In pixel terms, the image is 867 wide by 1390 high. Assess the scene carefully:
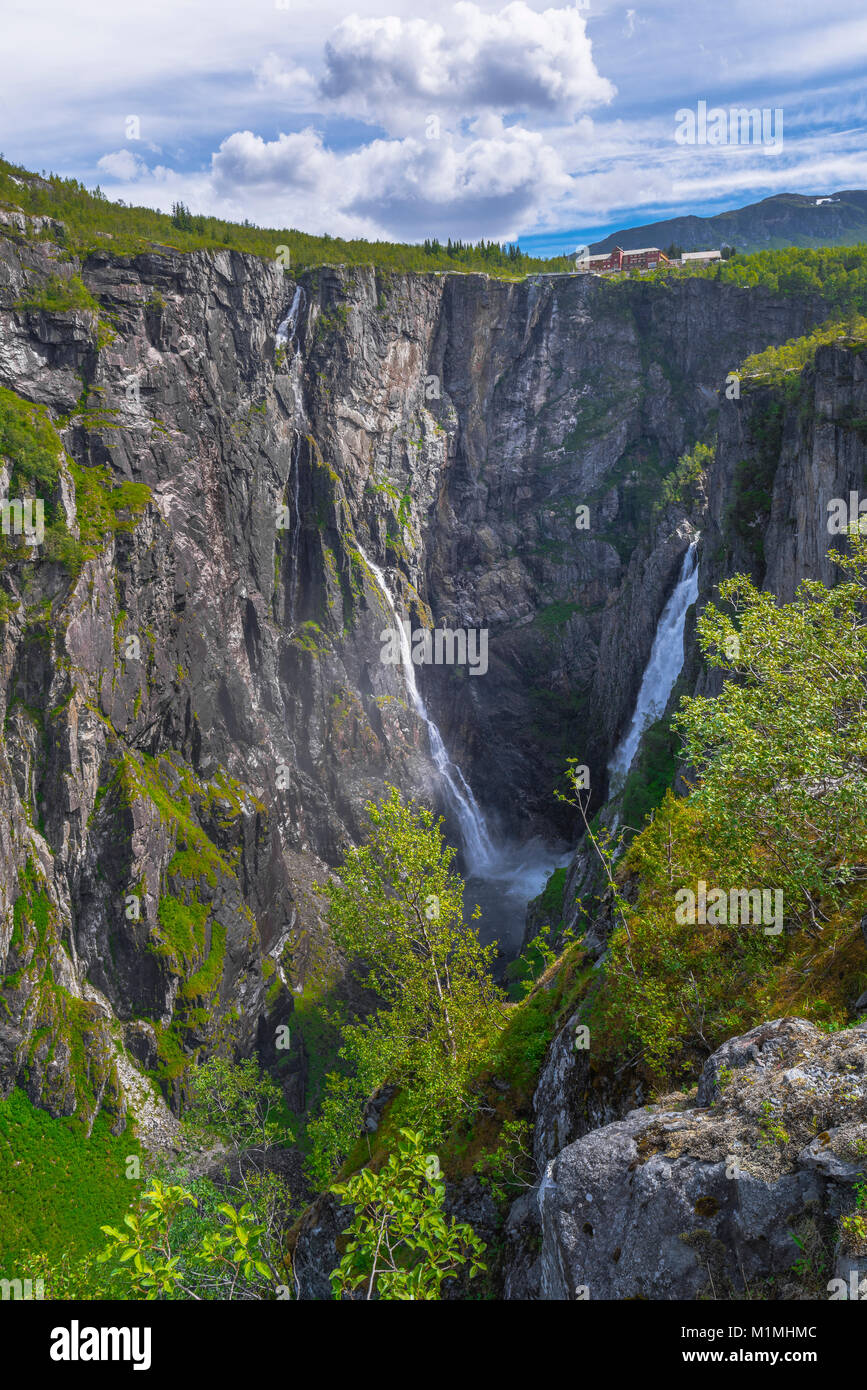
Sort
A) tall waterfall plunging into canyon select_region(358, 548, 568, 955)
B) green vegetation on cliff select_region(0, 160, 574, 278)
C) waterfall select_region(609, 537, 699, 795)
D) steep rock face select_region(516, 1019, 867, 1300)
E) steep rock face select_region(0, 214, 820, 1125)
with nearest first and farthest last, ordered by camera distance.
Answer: steep rock face select_region(516, 1019, 867, 1300) → steep rock face select_region(0, 214, 820, 1125) → waterfall select_region(609, 537, 699, 795) → green vegetation on cliff select_region(0, 160, 574, 278) → tall waterfall plunging into canyon select_region(358, 548, 568, 955)

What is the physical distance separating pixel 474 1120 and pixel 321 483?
63.5m

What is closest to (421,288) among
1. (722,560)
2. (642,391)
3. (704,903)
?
(642,391)

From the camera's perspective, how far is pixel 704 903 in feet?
47.4

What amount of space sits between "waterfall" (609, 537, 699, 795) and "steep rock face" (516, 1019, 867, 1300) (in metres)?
45.1

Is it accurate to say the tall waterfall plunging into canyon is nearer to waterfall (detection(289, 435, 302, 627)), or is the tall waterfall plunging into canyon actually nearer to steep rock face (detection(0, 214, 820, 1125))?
steep rock face (detection(0, 214, 820, 1125))

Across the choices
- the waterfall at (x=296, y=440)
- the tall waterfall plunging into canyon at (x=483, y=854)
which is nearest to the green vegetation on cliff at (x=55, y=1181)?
the tall waterfall plunging into canyon at (x=483, y=854)

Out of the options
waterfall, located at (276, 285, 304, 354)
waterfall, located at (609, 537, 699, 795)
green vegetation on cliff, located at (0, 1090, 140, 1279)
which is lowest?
green vegetation on cliff, located at (0, 1090, 140, 1279)

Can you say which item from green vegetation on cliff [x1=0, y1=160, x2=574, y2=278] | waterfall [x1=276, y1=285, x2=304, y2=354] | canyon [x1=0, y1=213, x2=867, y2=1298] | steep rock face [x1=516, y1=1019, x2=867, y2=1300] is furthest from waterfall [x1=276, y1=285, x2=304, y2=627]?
steep rock face [x1=516, y1=1019, x2=867, y2=1300]

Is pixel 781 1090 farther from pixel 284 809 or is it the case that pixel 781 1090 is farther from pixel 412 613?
pixel 412 613

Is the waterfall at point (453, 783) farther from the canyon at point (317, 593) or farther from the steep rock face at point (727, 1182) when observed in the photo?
the steep rock face at point (727, 1182)

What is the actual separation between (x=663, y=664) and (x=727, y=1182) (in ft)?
171

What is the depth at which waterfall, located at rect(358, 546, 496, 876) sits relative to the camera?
245 ft

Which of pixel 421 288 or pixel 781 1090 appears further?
pixel 421 288
